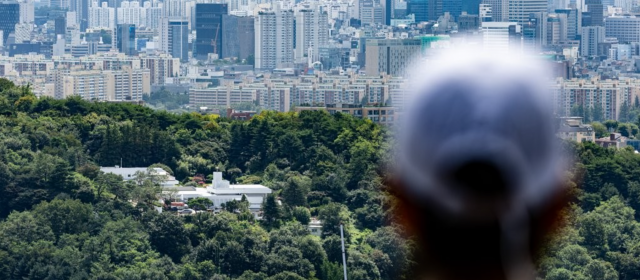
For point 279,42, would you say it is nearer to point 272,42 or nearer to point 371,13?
point 272,42

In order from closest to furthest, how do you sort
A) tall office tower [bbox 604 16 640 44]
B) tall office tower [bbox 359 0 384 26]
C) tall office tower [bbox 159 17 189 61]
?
tall office tower [bbox 604 16 640 44] < tall office tower [bbox 159 17 189 61] < tall office tower [bbox 359 0 384 26]

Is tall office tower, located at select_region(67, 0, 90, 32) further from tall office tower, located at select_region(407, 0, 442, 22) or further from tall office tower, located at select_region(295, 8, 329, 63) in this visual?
tall office tower, located at select_region(295, 8, 329, 63)

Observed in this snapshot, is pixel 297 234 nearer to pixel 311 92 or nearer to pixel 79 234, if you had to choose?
pixel 79 234

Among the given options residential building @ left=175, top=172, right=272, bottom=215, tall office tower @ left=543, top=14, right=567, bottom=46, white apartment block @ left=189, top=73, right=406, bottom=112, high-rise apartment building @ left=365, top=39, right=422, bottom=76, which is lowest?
white apartment block @ left=189, top=73, right=406, bottom=112

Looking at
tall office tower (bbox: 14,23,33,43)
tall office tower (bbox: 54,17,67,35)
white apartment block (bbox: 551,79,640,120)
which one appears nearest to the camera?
white apartment block (bbox: 551,79,640,120)

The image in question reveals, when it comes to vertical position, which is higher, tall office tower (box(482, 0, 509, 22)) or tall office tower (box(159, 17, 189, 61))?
tall office tower (box(482, 0, 509, 22))

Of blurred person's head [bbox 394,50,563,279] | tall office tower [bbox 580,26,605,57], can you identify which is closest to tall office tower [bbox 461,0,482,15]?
tall office tower [bbox 580,26,605,57]

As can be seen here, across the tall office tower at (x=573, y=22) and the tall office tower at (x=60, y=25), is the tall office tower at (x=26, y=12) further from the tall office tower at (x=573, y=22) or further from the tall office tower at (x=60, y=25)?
the tall office tower at (x=573, y=22)
